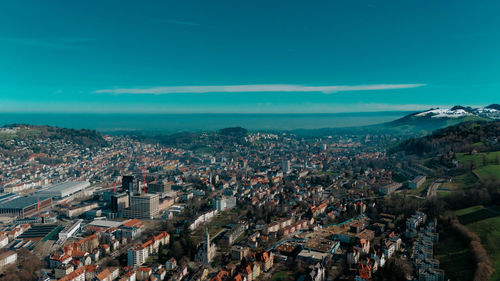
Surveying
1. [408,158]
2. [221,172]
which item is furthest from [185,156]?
[408,158]

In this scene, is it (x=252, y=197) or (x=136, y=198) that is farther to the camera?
(x=252, y=197)

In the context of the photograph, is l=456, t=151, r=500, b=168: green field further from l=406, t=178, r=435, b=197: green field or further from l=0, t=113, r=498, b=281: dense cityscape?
l=406, t=178, r=435, b=197: green field

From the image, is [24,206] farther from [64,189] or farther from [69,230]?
[69,230]

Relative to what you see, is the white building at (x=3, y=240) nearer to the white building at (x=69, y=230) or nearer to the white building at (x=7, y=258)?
the white building at (x=7, y=258)

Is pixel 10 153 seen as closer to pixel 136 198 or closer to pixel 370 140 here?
pixel 136 198

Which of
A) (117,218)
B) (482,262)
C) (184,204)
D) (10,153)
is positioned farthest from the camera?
(10,153)

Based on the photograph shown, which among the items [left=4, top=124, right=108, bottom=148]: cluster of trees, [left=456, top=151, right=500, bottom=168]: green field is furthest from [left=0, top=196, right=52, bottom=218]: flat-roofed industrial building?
[left=456, top=151, right=500, bottom=168]: green field

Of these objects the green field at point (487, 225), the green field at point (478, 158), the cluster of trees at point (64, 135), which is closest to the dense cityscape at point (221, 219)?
the green field at point (478, 158)
